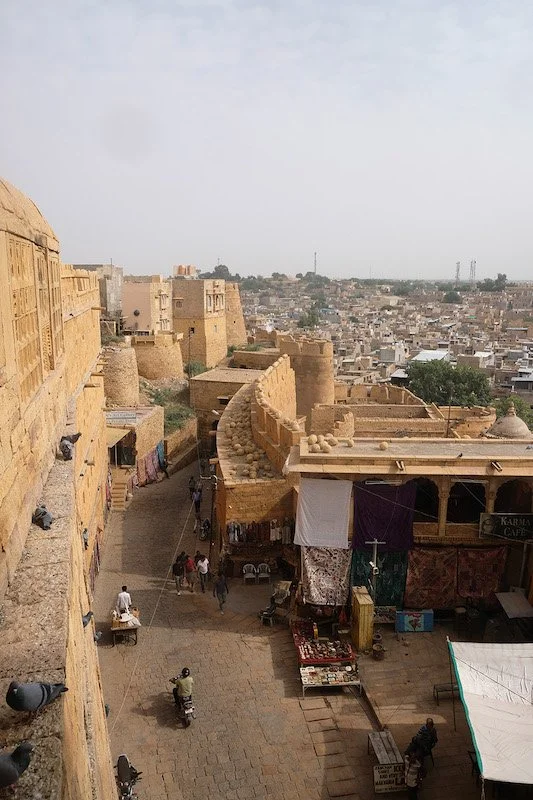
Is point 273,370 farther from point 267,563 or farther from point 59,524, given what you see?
point 59,524

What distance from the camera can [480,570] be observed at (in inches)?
431

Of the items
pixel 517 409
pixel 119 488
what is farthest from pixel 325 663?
pixel 517 409

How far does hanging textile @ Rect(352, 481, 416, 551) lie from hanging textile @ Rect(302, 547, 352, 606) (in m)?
0.42

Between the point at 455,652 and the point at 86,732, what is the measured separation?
507 centimetres

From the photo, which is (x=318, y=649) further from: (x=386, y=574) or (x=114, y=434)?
(x=114, y=434)

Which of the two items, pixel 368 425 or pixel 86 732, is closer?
pixel 86 732

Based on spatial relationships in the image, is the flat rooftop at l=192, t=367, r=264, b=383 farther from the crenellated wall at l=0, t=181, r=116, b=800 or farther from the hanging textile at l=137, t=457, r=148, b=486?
the crenellated wall at l=0, t=181, r=116, b=800

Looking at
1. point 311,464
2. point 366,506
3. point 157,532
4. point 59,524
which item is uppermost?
point 59,524

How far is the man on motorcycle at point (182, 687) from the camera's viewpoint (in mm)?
8398

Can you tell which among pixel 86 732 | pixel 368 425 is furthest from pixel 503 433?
pixel 86 732

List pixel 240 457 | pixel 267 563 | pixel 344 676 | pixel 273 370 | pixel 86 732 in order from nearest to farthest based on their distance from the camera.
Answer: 1. pixel 86 732
2. pixel 344 676
3. pixel 267 563
4. pixel 240 457
5. pixel 273 370

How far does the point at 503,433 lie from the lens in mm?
14391

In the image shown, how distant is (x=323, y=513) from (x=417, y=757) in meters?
4.19

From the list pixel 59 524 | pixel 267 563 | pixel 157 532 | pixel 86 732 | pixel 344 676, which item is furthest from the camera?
pixel 157 532
